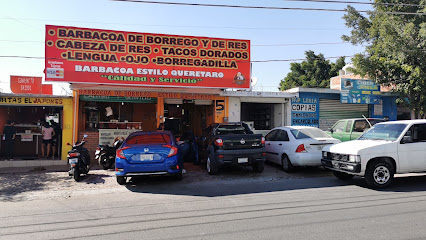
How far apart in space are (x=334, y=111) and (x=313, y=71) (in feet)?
76.6

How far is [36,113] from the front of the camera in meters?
13.6

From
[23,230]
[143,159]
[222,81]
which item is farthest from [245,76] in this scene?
[23,230]

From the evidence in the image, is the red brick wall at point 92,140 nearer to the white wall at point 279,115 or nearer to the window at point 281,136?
the window at point 281,136

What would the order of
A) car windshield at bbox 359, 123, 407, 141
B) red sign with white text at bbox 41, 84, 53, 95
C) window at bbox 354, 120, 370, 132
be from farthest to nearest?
red sign with white text at bbox 41, 84, 53, 95 < window at bbox 354, 120, 370, 132 < car windshield at bbox 359, 123, 407, 141

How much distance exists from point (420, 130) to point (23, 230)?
350 inches

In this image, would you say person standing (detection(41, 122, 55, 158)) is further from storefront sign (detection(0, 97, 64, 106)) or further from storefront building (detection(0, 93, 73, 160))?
storefront sign (detection(0, 97, 64, 106))

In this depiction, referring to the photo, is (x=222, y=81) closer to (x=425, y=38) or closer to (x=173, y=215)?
(x=173, y=215)

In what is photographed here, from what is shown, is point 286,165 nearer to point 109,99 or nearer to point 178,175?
point 178,175

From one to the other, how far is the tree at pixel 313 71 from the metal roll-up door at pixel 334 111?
1911 centimetres

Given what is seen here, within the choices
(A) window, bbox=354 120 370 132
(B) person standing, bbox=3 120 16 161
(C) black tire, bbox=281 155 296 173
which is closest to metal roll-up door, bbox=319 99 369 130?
(A) window, bbox=354 120 370 132

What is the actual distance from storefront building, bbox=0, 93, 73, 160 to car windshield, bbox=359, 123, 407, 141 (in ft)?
37.1

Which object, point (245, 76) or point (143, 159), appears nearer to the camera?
point (143, 159)

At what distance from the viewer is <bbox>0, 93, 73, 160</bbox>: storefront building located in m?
11.9

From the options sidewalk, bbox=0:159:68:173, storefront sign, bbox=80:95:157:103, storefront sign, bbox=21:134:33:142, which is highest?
storefront sign, bbox=80:95:157:103
